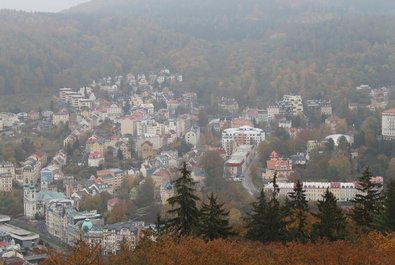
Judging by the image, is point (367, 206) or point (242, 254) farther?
point (367, 206)

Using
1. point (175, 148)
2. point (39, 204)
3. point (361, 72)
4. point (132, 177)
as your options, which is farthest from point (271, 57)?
point (39, 204)

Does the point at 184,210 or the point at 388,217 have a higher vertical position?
the point at 184,210

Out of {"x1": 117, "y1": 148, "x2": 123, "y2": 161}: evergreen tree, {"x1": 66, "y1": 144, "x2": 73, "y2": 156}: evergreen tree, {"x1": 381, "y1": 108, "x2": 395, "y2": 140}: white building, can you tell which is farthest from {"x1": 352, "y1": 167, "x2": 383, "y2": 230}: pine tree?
{"x1": 66, "y1": 144, "x2": 73, "y2": 156}: evergreen tree

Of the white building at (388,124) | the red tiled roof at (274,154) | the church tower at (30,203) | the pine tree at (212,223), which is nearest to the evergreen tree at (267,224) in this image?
the pine tree at (212,223)

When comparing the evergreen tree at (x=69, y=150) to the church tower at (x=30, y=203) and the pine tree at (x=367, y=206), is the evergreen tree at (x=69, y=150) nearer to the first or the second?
the church tower at (x=30, y=203)

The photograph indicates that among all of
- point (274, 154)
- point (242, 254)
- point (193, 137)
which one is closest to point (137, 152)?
point (193, 137)

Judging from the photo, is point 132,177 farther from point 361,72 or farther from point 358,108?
point 361,72

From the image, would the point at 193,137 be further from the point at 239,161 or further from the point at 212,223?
the point at 212,223

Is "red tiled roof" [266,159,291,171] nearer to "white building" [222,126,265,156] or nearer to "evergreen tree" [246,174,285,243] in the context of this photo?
"white building" [222,126,265,156]
